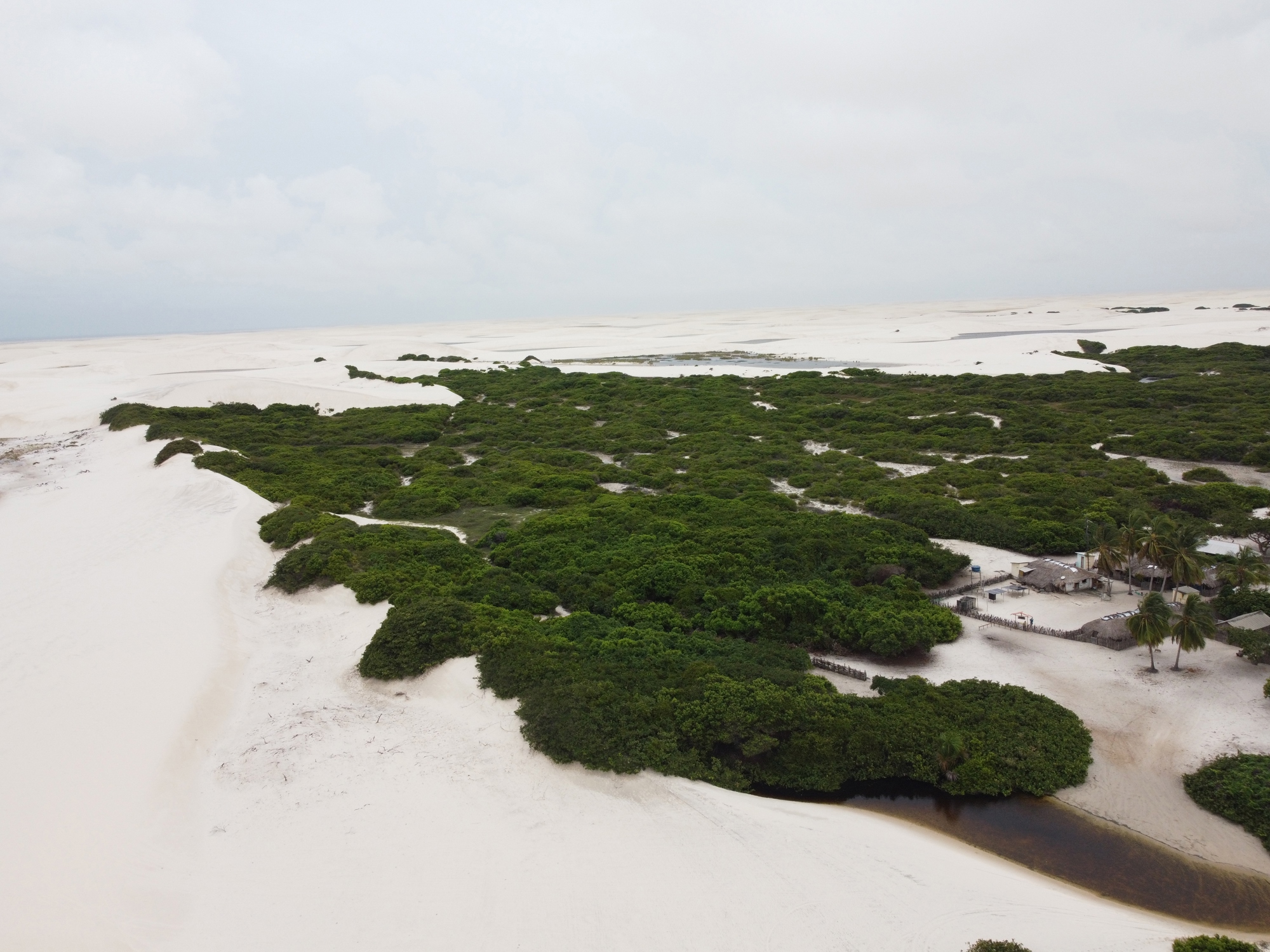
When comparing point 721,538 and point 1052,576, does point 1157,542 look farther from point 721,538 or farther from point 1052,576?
point 721,538

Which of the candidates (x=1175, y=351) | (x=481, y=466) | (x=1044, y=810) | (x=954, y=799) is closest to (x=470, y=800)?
(x=954, y=799)

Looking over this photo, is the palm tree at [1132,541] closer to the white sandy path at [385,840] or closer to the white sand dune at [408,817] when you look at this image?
the white sand dune at [408,817]

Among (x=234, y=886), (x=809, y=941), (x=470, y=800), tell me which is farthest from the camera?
(x=470, y=800)

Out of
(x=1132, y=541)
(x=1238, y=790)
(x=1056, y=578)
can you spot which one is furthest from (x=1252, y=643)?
(x=1238, y=790)

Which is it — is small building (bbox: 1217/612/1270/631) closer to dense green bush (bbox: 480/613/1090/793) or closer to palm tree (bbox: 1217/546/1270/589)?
palm tree (bbox: 1217/546/1270/589)

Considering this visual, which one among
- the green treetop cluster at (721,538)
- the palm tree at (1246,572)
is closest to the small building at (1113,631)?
the palm tree at (1246,572)

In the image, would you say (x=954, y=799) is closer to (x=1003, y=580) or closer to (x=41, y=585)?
(x=1003, y=580)
